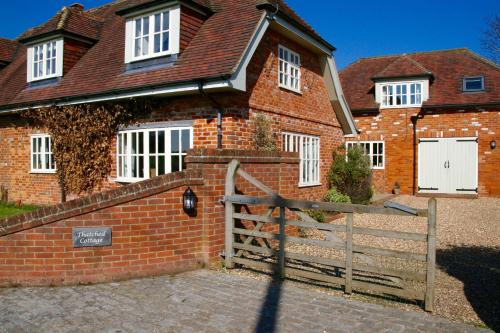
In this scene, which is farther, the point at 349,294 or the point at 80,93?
the point at 80,93

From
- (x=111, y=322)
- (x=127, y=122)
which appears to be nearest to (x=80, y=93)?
(x=127, y=122)

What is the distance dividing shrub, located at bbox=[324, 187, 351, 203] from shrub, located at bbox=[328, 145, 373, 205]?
64 cm

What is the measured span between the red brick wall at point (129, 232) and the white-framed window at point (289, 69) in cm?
539

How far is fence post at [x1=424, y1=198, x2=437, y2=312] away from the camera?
16.5 feet

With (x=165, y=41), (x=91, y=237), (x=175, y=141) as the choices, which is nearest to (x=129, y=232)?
(x=91, y=237)

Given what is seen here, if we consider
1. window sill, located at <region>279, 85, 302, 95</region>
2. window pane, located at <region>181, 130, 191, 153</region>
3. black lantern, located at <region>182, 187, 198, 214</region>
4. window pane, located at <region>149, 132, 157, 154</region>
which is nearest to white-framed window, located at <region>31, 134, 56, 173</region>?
window pane, located at <region>149, 132, 157, 154</region>

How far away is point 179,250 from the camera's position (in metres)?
6.68

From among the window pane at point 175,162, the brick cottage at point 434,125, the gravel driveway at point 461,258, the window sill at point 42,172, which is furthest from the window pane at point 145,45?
the brick cottage at point 434,125

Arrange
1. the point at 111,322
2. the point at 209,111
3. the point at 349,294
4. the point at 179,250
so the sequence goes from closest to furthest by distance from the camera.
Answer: the point at 111,322, the point at 349,294, the point at 179,250, the point at 209,111

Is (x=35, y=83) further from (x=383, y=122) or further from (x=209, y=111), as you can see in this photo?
(x=383, y=122)

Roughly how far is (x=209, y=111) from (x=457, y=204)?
37.5ft

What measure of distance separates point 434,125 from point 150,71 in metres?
13.9

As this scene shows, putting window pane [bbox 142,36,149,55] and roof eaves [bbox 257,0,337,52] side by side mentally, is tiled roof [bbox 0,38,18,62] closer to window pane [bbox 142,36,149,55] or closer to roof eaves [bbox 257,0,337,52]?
window pane [bbox 142,36,149,55]

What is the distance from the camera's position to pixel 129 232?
6281 mm
